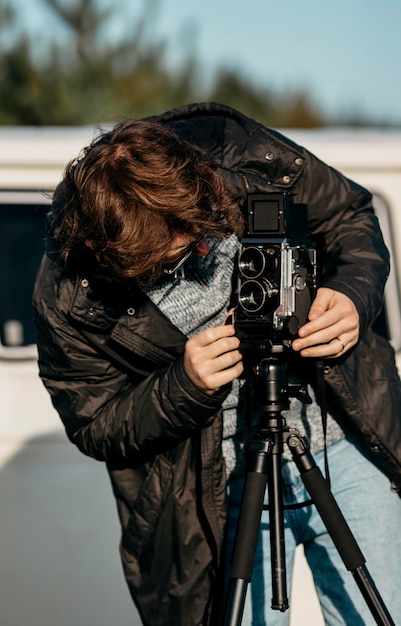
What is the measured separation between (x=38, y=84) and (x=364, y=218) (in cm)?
2100

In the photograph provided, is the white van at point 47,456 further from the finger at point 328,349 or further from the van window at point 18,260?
the finger at point 328,349

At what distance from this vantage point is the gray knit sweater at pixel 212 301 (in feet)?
7.38

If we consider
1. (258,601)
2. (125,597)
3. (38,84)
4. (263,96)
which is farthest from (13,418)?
(263,96)

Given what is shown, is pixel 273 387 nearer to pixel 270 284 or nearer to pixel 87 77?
pixel 270 284

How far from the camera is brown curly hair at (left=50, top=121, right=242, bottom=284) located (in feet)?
6.47

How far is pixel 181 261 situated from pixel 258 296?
201mm

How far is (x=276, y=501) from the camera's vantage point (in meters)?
2.04

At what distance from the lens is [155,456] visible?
2359 millimetres

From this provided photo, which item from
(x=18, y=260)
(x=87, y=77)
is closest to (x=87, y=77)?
(x=87, y=77)

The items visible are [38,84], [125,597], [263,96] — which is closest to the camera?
[125,597]

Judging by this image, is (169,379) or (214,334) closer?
(214,334)

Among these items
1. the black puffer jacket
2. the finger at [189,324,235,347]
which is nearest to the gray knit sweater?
the black puffer jacket

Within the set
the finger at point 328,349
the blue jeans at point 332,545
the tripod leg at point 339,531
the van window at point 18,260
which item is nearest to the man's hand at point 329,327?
the finger at point 328,349

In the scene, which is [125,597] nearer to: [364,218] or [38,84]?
[364,218]
